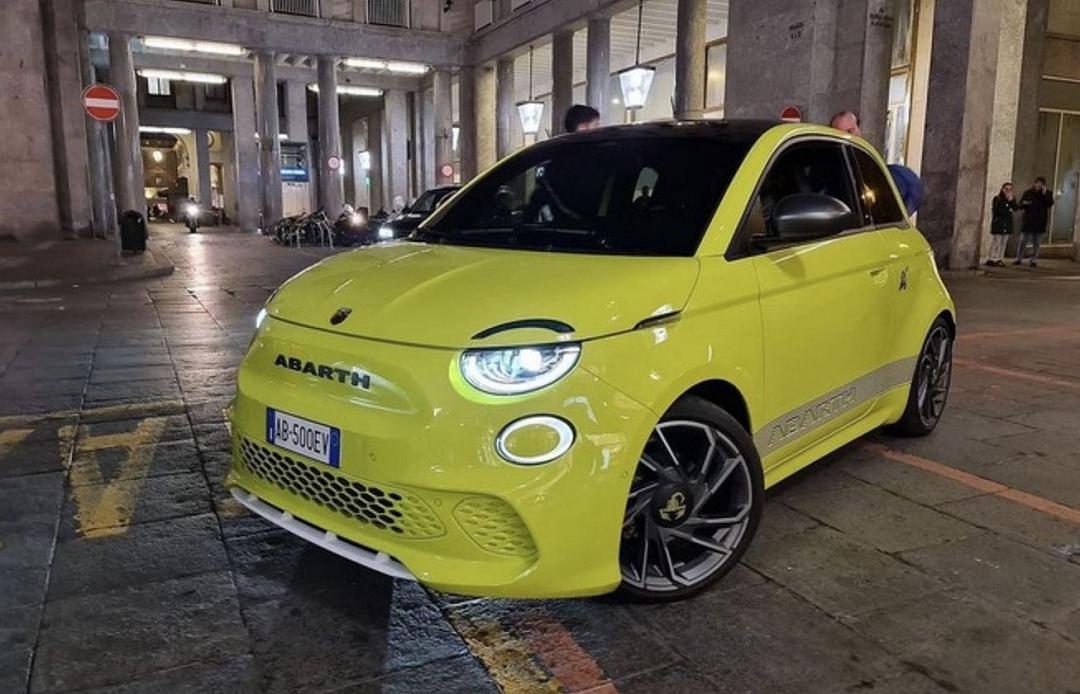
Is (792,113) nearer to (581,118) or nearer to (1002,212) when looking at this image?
(1002,212)

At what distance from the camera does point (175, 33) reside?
28000 millimetres

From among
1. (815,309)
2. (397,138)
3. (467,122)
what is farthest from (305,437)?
(397,138)

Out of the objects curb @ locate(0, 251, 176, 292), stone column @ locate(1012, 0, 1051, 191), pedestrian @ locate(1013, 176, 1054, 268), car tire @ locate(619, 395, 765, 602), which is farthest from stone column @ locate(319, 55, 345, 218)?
car tire @ locate(619, 395, 765, 602)

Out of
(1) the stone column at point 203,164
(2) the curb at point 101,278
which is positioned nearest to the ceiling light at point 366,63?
(1) the stone column at point 203,164

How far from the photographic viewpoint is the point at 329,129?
31.5m

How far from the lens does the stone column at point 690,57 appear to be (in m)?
18.0

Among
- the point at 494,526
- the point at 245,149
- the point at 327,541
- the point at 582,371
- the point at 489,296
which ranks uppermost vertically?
the point at 245,149

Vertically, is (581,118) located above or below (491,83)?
below

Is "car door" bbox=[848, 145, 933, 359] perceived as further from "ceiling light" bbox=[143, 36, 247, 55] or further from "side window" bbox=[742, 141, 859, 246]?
"ceiling light" bbox=[143, 36, 247, 55]

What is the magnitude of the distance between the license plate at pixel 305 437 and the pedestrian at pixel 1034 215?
17201mm

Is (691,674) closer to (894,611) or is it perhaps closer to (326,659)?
(894,611)

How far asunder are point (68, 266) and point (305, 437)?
13.7 m

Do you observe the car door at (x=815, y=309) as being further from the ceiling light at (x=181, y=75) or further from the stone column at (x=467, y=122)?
the ceiling light at (x=181, y=75)

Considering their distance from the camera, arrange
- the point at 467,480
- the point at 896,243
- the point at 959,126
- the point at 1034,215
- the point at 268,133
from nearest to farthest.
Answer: the point at 467,480
the point at 896,243
the point at 959,126
the point at 1034,215
the point at 268,133
